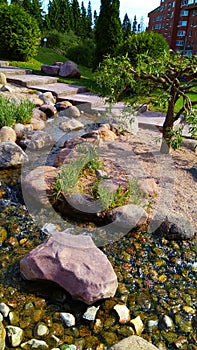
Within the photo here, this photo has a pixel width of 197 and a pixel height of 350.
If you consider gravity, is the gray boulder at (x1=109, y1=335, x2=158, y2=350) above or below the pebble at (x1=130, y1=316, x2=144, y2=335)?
above

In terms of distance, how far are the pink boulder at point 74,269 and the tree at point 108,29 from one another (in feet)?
31.8

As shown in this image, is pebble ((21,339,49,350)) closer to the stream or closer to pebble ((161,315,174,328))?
the stream

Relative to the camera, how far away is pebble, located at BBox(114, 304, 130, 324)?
2090mm

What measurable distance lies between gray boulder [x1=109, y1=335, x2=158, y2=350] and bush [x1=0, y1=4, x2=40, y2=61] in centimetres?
1032

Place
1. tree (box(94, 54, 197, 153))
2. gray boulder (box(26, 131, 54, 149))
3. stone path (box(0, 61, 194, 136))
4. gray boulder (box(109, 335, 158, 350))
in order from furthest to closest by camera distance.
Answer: stone path (box(0, 61, 194, 136)), gray boulder (box(26, 131, 54, 149)), tree (box(94, 54, 197, 153)), gray boulder (box(109, 335, 158, 350))

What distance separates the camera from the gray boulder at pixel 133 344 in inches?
70.2

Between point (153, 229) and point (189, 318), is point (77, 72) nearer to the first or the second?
point (153, 229)

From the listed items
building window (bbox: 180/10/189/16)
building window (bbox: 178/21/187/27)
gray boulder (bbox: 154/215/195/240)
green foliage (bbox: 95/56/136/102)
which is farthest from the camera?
building window (bbox: 178/21/187/27)

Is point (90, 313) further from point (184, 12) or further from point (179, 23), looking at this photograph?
point (179, 23)

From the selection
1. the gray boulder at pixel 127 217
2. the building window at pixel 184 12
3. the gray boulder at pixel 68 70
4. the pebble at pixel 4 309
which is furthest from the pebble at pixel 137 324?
the building window at pixel 184 12

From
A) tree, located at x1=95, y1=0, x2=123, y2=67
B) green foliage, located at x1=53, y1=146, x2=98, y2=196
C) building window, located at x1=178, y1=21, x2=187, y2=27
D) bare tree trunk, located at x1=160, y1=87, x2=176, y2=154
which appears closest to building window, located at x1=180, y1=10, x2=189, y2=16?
building window, located at x1=178, y1=21, x2=187, y2=27

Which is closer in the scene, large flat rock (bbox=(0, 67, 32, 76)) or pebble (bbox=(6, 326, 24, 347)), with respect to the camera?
pebble (bbox=(6, 326, 24, 347))

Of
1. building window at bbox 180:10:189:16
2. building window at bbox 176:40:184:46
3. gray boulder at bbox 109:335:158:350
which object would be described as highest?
building window at bbox 180:10:189:16

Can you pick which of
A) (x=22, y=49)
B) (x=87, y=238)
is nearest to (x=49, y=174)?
(x=87, y=238)
